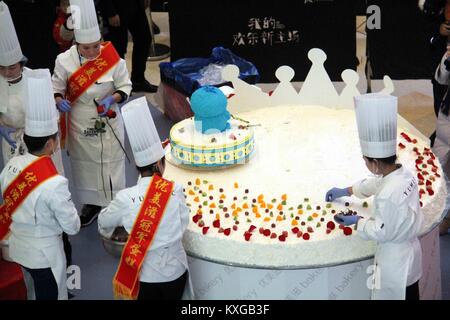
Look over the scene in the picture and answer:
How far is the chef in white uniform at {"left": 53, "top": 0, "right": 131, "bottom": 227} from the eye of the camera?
174 inches

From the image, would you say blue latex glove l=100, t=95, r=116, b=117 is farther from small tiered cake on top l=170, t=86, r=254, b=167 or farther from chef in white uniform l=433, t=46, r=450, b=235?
chef in white uniform l=433, t=46, r=450, b=235

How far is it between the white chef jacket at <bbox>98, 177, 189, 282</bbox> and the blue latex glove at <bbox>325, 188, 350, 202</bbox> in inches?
25.9

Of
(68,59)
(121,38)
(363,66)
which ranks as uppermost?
(68,59)

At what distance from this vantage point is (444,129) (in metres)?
4.54

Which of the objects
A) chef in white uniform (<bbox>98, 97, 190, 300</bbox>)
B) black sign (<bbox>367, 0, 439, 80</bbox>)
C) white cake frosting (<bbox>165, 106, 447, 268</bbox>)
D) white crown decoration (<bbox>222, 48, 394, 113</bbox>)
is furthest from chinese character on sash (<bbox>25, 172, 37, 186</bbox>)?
black sign (<bbox>367, 0, 439, 80</bbox>)

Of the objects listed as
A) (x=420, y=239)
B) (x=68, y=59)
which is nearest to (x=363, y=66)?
(x=68, y=59)

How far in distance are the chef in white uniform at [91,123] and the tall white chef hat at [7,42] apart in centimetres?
32

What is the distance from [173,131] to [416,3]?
110 inches

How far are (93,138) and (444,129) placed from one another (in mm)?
1904

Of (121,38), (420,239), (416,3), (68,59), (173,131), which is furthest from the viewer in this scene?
(121,38)

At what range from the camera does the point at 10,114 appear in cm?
428

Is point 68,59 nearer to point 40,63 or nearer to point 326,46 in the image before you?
point 40,63

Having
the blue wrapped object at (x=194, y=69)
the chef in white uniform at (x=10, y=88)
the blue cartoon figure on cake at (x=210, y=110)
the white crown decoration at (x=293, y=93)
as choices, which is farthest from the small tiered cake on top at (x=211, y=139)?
the blue wrapped object at (x=194, y=69)

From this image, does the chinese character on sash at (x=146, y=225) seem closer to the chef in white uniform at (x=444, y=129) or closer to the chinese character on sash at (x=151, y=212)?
the chinese character on sash at (x=151, y=212)
